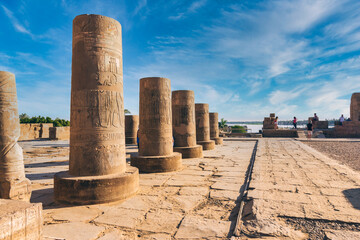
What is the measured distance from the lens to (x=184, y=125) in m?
9.34

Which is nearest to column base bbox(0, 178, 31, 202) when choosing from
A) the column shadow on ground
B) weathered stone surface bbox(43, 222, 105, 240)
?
weathered stone surface bbox(43, 222, 105, 240)

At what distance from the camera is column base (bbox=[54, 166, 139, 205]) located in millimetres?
4023

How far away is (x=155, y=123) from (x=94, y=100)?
9.55 feet

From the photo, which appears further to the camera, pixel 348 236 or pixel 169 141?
pixel 169 141

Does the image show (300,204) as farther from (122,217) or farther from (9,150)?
(9,150)

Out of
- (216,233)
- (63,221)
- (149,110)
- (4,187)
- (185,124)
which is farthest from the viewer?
(185,124)

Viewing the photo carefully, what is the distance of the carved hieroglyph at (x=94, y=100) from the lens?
427cm

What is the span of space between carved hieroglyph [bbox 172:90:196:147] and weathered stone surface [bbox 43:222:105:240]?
6.23 m

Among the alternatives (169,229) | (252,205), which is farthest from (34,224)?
(252,205)

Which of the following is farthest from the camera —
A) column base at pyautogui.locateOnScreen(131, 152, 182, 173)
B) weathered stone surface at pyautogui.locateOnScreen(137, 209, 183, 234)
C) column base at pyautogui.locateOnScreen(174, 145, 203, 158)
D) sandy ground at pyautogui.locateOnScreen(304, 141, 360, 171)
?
column base at pyautogui.locateOnScreen(174, 145, 203, 158)

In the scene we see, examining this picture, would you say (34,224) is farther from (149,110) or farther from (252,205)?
(149,110)

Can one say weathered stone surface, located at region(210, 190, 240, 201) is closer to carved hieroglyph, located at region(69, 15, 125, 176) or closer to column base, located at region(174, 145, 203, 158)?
carved hieroglyph, located at region(69, 15, 125, 176)

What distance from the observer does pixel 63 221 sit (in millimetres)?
3391

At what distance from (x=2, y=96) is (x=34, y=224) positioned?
245 cm
